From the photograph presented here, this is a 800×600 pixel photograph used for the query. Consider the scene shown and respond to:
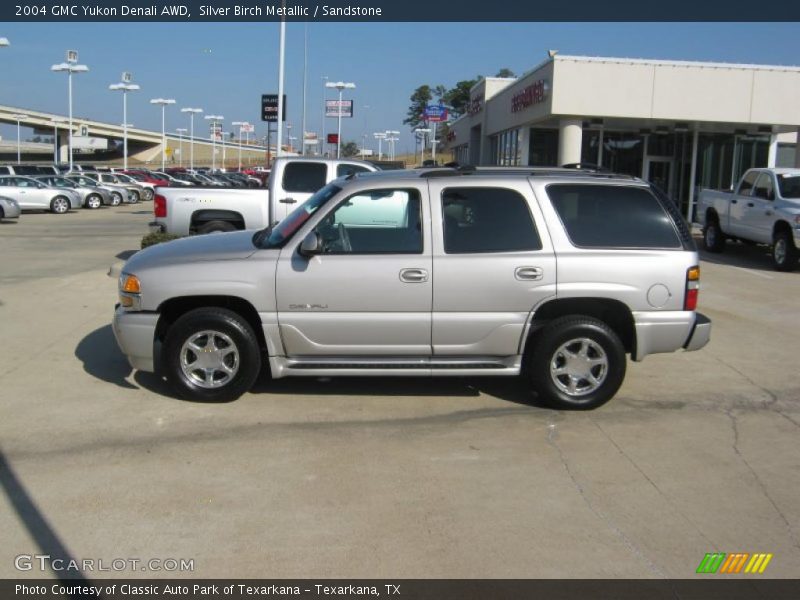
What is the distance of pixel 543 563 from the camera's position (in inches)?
157

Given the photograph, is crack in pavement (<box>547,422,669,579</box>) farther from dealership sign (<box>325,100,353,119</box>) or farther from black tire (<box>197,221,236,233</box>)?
dealership sign (<box>325,100,353,119</box>)

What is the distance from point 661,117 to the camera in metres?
25.2

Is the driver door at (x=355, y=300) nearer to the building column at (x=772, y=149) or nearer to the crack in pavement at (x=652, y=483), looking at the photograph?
the crack in pavement at (x=652, y=483)

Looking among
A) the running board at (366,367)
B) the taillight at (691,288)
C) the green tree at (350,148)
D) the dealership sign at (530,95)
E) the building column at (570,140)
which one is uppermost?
the green tree at (350,148)

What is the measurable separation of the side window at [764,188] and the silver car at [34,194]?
26.1 meters

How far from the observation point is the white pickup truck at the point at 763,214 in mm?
15609

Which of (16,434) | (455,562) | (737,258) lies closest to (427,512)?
(455,562)

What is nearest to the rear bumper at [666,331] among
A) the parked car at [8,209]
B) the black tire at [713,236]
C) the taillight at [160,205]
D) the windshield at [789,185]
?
the taillight at [160,205]

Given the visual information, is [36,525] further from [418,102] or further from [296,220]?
[418,102]

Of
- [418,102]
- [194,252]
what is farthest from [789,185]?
[418,102]

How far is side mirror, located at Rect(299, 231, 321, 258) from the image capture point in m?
6.12

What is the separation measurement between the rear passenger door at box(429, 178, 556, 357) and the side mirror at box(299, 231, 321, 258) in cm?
91

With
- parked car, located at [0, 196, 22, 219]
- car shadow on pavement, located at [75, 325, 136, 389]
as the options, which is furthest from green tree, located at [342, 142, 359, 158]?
car shadow on pavement, located at [75, 325, 136, 389]

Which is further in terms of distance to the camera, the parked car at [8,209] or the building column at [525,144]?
the building column at [525,144]
